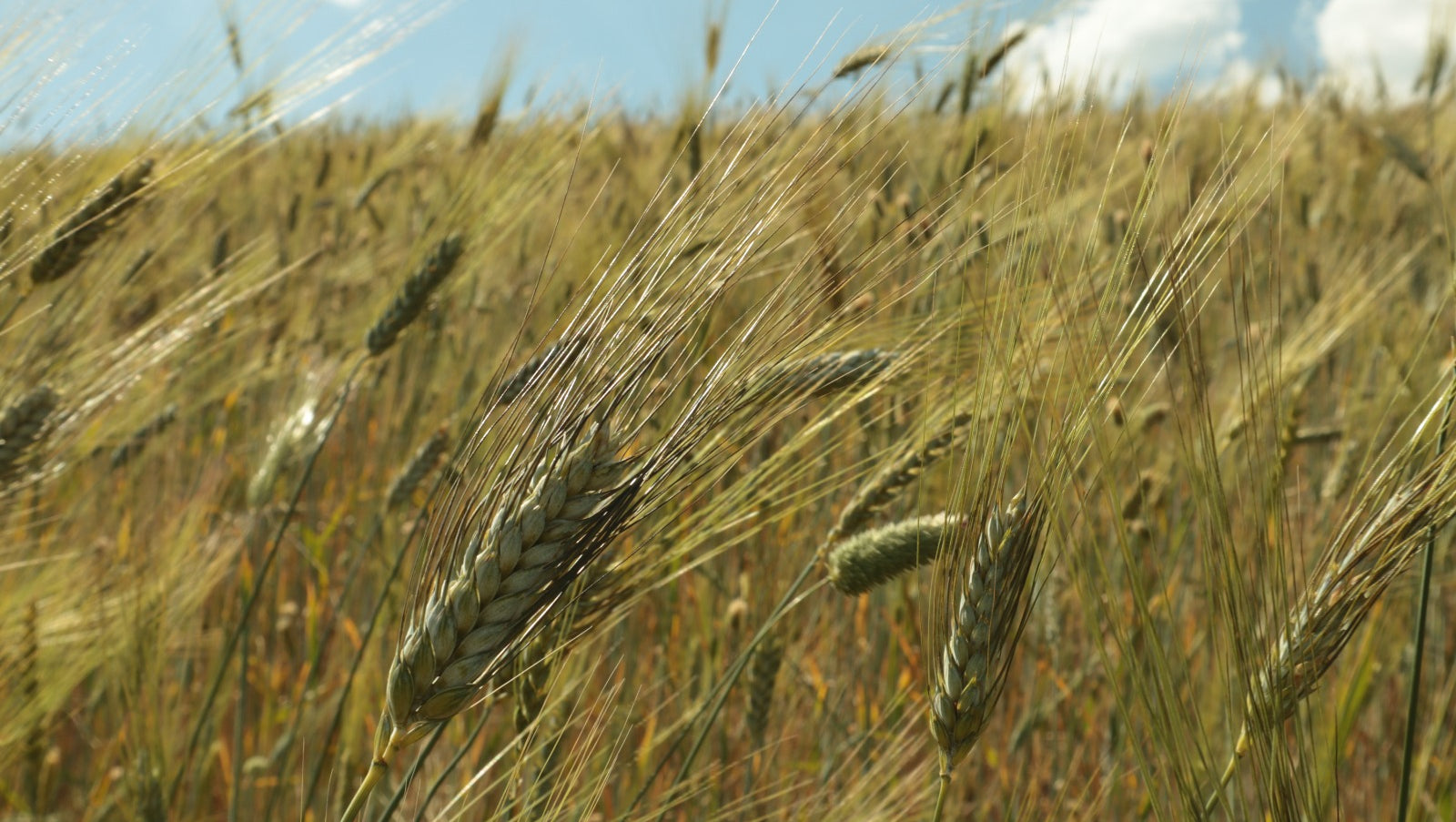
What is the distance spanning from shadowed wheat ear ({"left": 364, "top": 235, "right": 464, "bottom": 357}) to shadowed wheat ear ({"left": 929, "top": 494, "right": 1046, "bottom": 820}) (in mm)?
901

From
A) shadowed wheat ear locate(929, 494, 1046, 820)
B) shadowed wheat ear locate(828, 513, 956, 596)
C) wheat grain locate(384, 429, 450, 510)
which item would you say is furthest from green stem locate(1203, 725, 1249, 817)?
wheat grain locate(384, 429, 450, 510)

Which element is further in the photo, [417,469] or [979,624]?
[417,469]

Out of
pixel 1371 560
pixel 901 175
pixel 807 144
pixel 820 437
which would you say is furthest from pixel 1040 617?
pixel 901 175

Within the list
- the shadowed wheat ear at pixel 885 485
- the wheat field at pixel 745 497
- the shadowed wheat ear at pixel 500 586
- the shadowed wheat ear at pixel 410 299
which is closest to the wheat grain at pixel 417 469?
the wheat field at pixel 745 497

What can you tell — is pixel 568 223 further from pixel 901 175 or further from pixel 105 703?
pixel 105 703

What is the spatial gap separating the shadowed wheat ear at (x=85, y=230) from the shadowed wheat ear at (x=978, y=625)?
102 centimetres

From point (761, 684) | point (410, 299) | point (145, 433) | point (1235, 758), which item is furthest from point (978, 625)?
point (145, 433)

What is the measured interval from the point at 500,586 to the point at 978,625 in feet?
0.99

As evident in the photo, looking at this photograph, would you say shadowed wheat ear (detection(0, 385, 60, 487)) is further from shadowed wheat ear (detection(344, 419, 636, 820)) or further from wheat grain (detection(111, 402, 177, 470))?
shadowed wheat ear (detection(344, 419, 636, 820))

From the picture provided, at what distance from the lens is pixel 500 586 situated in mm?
594

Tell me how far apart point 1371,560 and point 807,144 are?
452mm

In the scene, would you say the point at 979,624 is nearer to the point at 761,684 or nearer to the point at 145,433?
the point at 761,684

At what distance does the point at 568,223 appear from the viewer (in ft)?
11.1

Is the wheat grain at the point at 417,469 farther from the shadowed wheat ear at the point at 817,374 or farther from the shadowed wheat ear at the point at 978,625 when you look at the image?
the shadowed wheat ear at the point at 978,625
